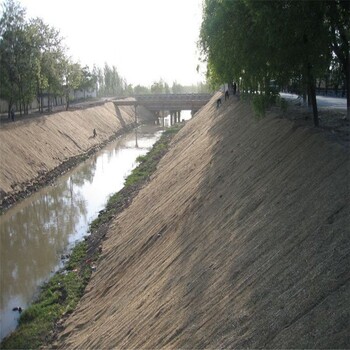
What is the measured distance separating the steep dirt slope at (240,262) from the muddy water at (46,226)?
3119 mm

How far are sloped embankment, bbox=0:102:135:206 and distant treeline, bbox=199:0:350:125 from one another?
733 inches

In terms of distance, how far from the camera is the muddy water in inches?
661

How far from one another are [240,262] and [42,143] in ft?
106

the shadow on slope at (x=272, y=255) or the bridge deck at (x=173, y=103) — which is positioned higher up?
the bridge deck at (x=173, y=103)

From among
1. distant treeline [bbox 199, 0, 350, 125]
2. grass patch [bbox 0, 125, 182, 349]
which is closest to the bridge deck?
grass patch [bbox 0, 125, 182, 349]

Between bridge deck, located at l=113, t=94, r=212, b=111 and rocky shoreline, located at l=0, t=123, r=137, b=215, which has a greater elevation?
bridge deck, located at l=113, t=94, r=212, b=111

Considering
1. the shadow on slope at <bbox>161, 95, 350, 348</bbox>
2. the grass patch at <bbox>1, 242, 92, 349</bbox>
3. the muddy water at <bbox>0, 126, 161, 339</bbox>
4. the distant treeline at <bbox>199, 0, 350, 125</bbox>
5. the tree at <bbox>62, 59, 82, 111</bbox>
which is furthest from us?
the tree at <bbox>62, 59, 82, 111</bbox>

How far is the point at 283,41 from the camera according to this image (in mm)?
12500

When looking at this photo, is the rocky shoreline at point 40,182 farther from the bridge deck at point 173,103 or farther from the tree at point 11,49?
the bridge deck at point 173,103

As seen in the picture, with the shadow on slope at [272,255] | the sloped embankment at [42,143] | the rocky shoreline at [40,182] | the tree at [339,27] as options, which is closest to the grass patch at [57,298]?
the shadow on slope at [272,255]

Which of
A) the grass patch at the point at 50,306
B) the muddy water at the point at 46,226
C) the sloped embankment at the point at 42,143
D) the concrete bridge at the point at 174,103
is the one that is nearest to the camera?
the grass patch at the point at 50,306

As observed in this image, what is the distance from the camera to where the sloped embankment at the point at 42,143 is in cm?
3017

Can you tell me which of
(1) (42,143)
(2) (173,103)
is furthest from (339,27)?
(2) (173,103)

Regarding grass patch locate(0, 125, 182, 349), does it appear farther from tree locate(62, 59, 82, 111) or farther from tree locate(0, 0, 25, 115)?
tree locate(62, 59, 82, 111)
